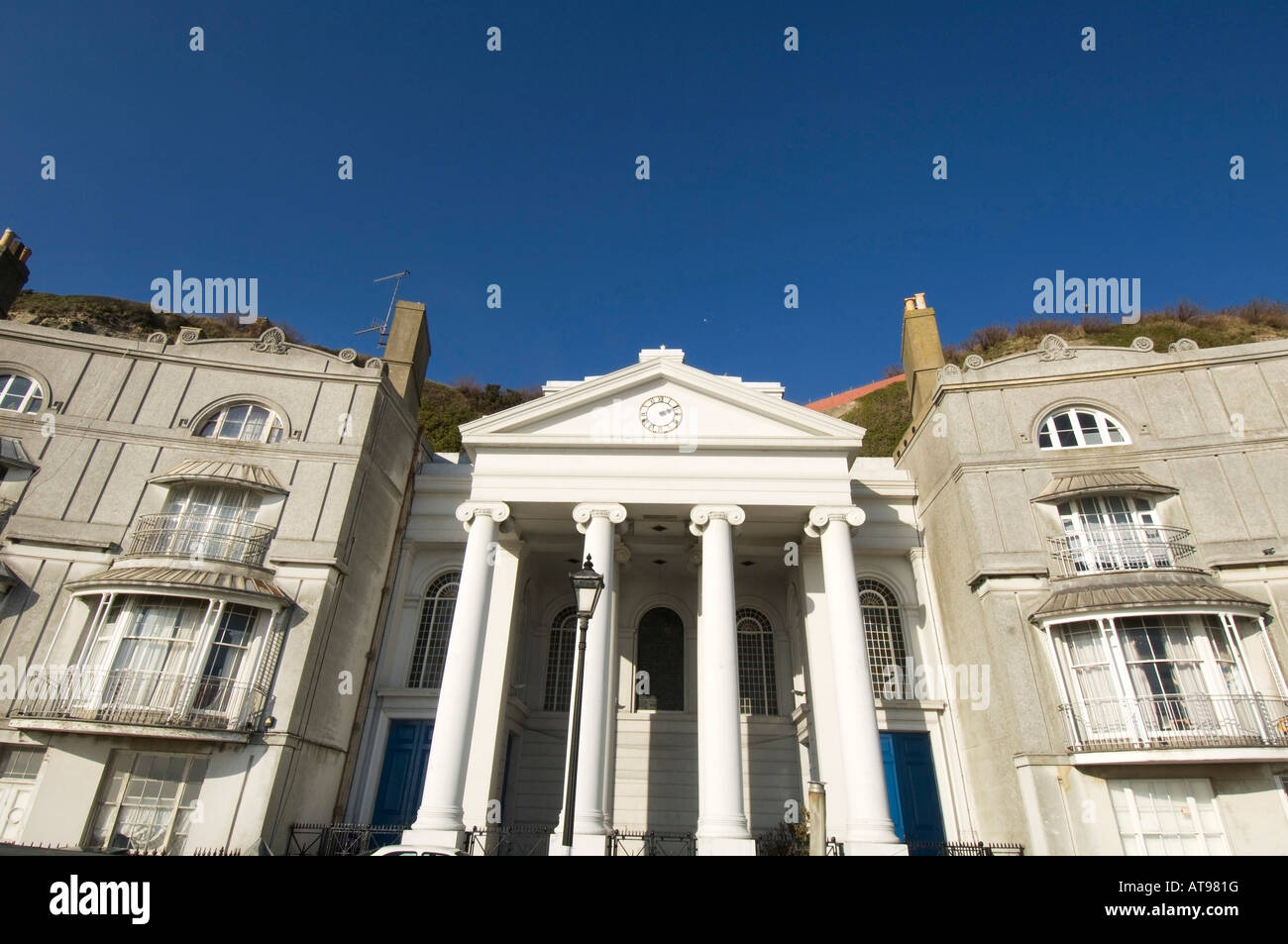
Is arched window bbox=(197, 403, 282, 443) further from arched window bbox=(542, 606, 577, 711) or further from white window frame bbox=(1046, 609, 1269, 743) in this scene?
white window frame bbox=(1046, 609, 1269, 743)

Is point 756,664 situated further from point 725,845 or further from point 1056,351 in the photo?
point 1056,351

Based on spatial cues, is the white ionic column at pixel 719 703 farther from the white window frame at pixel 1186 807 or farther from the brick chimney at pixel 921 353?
the brick chimney at pixel 921 353

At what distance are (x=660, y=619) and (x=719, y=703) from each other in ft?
24.4

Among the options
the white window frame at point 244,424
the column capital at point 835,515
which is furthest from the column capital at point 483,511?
the column capital at point 835,515

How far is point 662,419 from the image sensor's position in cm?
1828

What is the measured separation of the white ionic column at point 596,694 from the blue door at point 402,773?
478 centimetres

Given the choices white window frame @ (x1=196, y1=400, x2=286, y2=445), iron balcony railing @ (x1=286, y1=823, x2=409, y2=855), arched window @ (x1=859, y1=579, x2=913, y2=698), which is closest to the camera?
iron balcony railing @ (x1=286, y1=823, x2=409, y2=855)

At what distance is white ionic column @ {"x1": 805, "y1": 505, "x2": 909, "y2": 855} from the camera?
14.0m

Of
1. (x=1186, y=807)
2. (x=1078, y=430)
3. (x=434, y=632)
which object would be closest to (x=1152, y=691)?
(x=1186, y=807)

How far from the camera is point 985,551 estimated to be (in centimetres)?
1670

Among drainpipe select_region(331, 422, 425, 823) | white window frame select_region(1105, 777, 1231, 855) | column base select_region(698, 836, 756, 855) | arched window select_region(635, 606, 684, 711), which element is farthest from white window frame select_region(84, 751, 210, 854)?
white window frame select_region(1105, 777, 1231, 855)

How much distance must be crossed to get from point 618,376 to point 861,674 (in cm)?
966

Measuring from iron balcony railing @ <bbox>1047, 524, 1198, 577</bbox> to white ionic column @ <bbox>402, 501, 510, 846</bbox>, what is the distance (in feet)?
45.5
